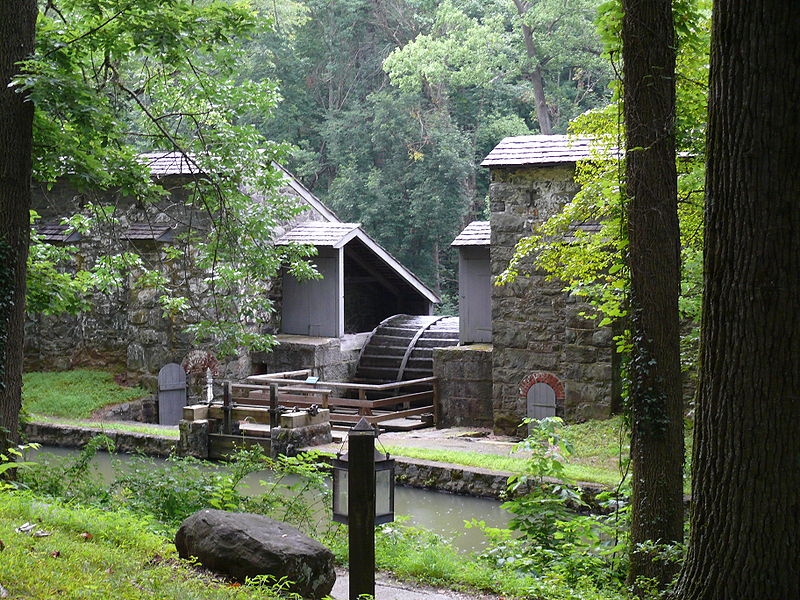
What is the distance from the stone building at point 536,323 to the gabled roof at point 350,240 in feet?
13.1

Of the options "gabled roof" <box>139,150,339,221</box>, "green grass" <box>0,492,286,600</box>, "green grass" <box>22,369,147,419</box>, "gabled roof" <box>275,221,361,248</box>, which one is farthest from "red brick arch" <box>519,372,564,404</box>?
"green grass" <box>0,492,286,600</box>

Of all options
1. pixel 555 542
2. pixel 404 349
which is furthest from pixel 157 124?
pixel 404 349

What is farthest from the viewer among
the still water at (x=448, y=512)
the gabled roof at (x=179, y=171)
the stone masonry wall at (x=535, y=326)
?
the gabled roof at (x=179, y=171)

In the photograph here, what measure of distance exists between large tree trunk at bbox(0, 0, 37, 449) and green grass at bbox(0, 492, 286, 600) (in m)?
1.92

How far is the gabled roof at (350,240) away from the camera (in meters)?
17.7

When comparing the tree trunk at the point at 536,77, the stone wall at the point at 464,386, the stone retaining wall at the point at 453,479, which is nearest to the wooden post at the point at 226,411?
the stone retaining wall at the point at 453,479

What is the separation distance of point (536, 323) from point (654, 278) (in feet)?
26.8

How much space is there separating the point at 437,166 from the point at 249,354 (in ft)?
34.5

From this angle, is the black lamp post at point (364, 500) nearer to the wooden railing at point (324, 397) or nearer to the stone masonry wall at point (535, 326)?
the wooden railing at point (324, 397)

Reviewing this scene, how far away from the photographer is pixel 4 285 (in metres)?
7.66

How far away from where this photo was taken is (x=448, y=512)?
10430 millimetres

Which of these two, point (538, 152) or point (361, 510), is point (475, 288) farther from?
point (361, 510)

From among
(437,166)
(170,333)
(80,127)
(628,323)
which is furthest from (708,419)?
(437,166)

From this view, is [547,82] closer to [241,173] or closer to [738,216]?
[241,173]
